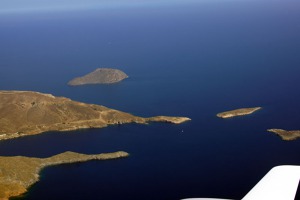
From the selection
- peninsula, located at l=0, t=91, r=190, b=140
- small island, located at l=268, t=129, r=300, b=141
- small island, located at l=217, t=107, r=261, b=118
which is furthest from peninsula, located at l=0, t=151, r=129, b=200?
small island, located at l=217, t=107, r=261, b=118

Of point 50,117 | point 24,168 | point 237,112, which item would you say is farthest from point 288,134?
point 50,117

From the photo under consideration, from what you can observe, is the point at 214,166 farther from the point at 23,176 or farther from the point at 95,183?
the point at 23,176

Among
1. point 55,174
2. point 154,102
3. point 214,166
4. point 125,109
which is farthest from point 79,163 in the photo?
point 154,102

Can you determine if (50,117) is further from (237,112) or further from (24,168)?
(237,112)

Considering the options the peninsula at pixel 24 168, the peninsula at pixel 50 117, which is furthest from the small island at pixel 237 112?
the peninsula at pixel 24 168

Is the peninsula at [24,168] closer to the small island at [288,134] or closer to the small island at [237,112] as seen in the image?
the small island at [288,134]

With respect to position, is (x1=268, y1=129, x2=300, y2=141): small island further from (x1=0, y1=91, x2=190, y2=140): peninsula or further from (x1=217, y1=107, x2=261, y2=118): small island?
(x1=0, y1=91, x2=190, y2=140): peninsula
